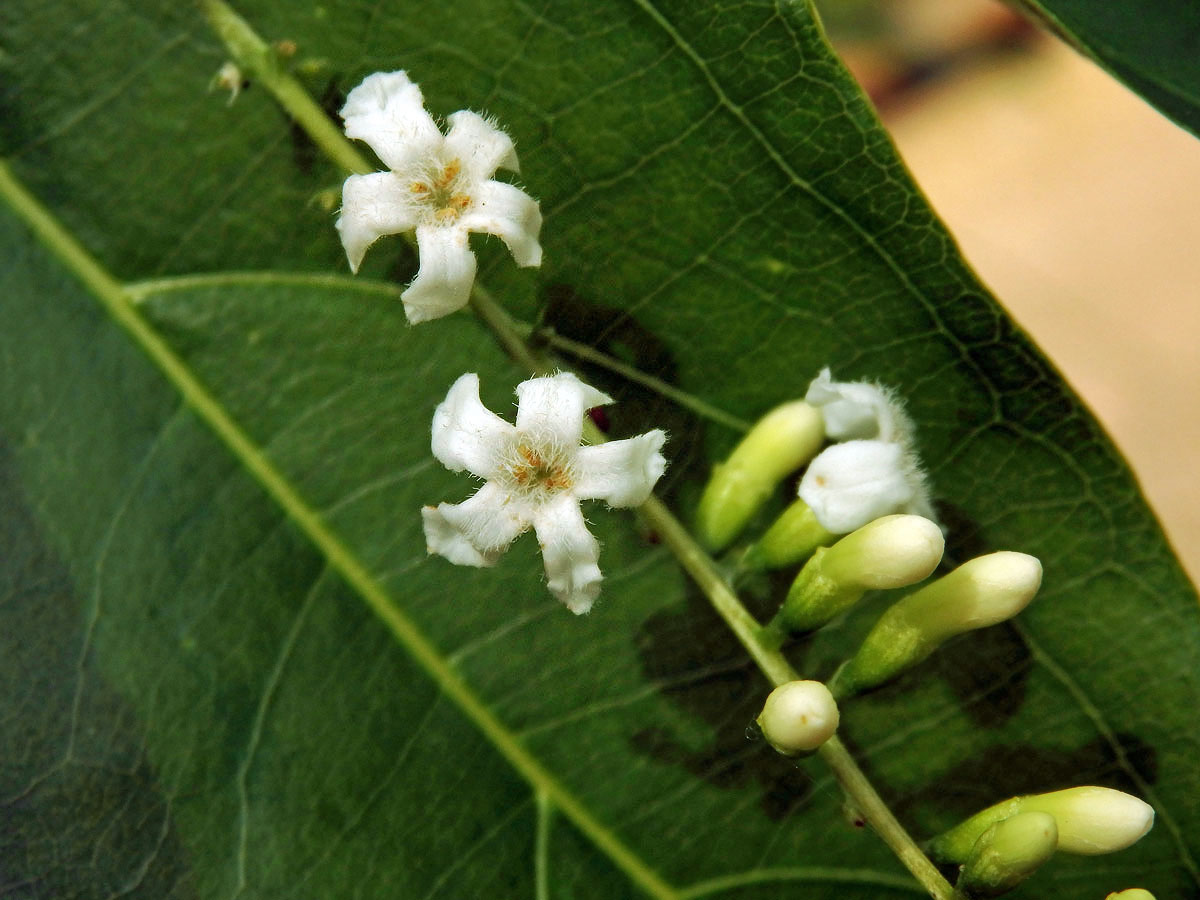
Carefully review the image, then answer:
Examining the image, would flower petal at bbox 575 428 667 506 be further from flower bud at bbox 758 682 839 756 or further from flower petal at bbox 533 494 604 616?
flower bud at bbox 758 682 839 756

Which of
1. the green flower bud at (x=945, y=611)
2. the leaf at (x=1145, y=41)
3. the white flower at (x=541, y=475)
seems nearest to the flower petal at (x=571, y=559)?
the white flower at (x=541, y=475)

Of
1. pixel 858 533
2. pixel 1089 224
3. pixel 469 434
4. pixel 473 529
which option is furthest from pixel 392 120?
pixel 1089 224

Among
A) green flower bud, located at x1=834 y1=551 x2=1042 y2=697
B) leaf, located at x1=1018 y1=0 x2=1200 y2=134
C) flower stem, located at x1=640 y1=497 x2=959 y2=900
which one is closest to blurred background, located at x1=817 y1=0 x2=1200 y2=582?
leaf, located at x1=1018 y1=0 x2=1200 y2=134

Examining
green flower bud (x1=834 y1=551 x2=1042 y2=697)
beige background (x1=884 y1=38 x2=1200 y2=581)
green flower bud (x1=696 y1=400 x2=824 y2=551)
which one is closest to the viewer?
green flower bud (x1=834 y1=551 x2=1042 y2=697)

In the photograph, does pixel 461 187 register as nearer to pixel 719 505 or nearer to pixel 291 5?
pixel 291 5

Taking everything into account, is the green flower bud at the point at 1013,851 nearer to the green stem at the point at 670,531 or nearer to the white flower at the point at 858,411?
the green stem at the point at 670,531

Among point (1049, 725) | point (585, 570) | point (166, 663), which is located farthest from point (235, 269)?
point (1049, 725)
